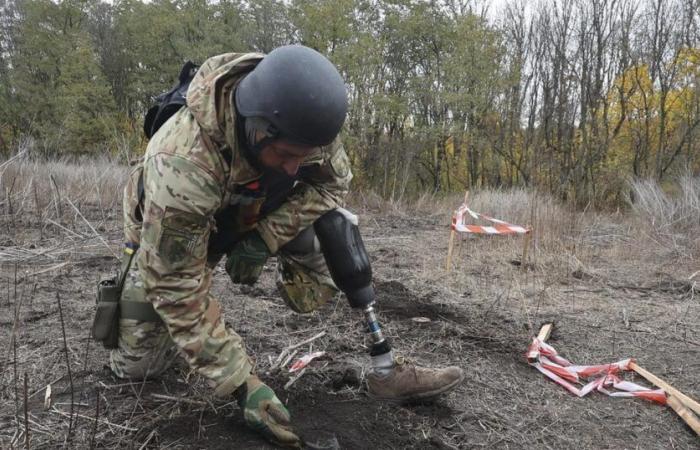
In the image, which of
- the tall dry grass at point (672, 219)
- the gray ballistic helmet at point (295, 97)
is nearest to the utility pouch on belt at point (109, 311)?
the gray ballistic helmet at point (295, 97)

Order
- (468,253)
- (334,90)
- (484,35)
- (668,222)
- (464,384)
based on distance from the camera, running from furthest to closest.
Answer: (484,35) < (668,222) < (468,253) < (464,384) < (334,90)

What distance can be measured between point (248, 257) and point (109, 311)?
64 cm

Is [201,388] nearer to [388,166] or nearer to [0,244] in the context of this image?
[0,244]

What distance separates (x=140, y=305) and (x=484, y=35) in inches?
605

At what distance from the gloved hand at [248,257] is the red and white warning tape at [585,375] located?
4.90 ft

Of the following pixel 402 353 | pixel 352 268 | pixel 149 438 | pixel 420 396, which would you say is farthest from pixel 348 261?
pixel 149 438

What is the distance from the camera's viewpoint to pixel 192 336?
5.62ft

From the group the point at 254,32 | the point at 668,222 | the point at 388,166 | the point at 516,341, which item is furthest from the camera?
the point at 254,32

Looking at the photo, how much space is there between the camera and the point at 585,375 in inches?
101

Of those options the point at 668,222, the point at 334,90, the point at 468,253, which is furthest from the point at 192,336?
the point at 668,222

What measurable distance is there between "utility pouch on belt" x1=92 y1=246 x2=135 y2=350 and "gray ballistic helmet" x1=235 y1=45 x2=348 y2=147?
99cm

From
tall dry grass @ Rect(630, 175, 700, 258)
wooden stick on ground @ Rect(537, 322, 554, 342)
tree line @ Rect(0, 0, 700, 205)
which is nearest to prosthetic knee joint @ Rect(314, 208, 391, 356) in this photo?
wooden stick on ground @ Rect(537, 322, 554, 342)

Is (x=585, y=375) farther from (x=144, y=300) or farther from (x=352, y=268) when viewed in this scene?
(x=144, y=300)

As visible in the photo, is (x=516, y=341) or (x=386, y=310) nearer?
(x=516, y=341)
